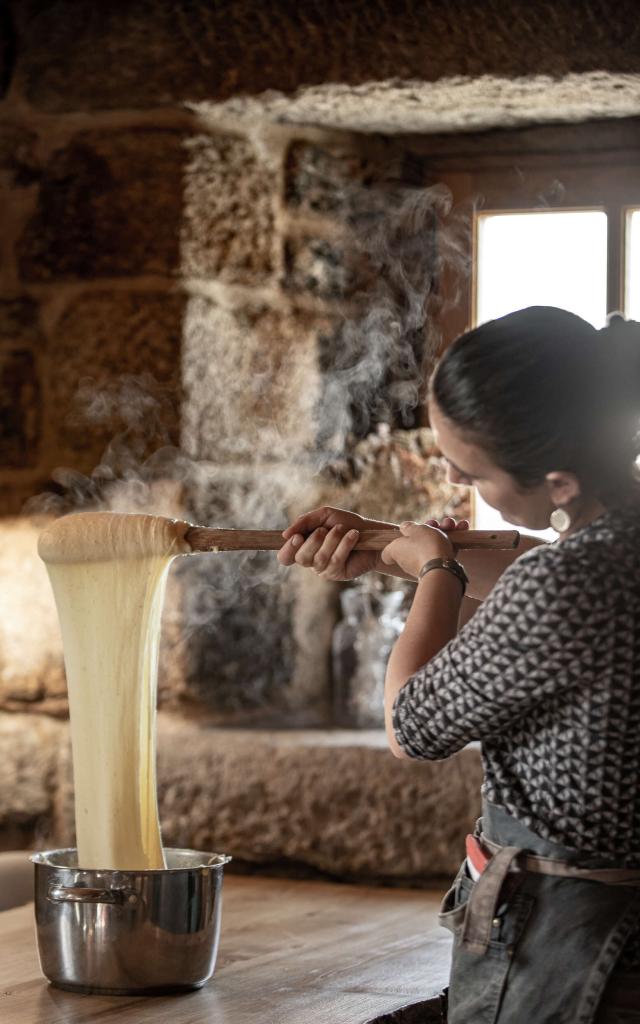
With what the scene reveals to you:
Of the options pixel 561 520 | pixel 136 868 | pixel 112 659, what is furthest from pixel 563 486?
pixel 136 868

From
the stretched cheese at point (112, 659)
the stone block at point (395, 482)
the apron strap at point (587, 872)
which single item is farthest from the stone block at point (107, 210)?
the apron strap at point (587, 872)

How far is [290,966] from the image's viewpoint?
157 centimetres

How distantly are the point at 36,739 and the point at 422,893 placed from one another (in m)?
0.61

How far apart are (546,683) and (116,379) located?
43.4 inches

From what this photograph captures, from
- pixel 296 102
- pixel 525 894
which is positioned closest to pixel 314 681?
pixel 296 102

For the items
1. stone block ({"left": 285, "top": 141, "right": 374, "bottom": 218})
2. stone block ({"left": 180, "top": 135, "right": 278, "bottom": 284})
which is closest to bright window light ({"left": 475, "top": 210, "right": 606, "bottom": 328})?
stone block ({"left": 285, "top": 141, "right": 374, "bottom": 218})

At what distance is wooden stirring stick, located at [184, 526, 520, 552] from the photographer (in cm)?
138

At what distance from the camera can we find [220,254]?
→ 206cm

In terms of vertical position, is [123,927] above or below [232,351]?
below

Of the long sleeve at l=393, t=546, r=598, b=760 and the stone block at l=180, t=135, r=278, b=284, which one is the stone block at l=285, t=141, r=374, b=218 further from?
the long sleeve at l=393, t=546, r=598, b=760

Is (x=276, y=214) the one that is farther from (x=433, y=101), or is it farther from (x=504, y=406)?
(x=504, y=406)

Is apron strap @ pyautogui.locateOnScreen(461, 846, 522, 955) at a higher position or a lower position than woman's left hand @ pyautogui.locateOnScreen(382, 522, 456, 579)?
lower

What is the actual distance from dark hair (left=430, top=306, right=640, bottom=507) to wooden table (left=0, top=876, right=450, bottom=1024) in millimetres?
566

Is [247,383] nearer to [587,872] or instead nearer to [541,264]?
[541,264]
